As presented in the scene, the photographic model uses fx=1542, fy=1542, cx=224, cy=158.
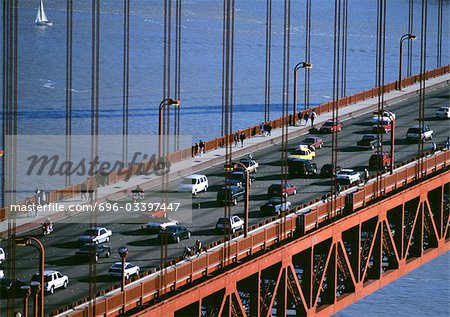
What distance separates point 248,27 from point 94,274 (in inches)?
2407

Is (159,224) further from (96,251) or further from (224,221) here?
(96,251)

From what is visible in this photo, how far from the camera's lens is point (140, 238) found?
1157 inches

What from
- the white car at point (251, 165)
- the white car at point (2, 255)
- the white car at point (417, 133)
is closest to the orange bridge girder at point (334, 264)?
the white car at point (2, 255)

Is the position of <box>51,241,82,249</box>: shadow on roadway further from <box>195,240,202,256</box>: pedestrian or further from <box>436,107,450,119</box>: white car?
<box>436,107,450,119</box>: white car

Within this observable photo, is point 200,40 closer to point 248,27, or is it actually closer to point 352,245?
point 248,27

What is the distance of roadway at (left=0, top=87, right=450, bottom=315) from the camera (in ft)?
85.7

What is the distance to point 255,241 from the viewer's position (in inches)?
1093

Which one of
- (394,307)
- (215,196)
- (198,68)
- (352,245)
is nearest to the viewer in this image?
(352,245)

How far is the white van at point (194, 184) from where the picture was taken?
112 feet

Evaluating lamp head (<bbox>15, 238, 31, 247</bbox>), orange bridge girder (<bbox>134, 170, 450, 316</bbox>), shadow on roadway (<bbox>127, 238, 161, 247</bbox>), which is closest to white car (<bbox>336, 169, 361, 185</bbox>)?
orange bridge girder (<bbox>134, 170, 450, 316</bbox>)

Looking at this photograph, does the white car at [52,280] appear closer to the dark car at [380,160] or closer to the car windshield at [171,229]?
the car windshield at [171,229]

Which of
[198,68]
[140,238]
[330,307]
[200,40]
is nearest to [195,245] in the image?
[140,238]

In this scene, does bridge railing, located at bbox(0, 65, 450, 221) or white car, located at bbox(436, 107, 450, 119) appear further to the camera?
white car, located at bbox(436, 107, 450, 119)

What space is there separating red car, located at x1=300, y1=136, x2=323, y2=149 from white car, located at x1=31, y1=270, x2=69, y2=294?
55.2 feet
